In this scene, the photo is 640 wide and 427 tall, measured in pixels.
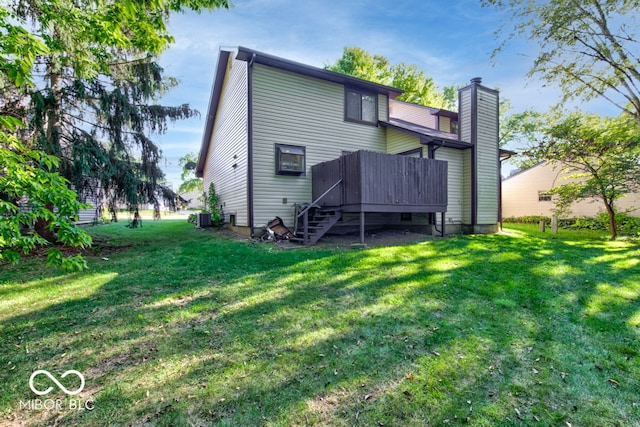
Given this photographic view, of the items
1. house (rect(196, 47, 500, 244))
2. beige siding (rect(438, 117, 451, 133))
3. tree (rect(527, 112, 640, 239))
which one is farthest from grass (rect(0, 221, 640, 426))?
beige siding (rect(438, 117, 451, 133))

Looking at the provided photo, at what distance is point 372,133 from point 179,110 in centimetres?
702

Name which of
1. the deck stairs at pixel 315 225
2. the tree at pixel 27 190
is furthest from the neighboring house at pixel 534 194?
the tree at pixel 27 190

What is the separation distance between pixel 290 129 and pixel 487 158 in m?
7.81

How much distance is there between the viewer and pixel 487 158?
37.7ft

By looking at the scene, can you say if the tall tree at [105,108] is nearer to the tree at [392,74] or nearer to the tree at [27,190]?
the tree at [27,190]

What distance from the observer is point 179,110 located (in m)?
9.56

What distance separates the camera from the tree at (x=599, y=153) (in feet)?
34.3

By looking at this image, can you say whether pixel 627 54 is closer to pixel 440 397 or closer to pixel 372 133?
pixel 372 133

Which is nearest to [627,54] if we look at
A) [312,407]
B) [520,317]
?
[520,317]

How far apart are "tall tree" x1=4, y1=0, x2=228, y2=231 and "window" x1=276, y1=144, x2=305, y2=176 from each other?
3.34 m

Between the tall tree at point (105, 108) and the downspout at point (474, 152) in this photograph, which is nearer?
the tall tree at point (105, 108)

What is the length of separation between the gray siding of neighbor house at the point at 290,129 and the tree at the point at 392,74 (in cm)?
1575

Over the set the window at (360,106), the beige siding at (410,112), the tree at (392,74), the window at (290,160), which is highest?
the tree at (392,74)

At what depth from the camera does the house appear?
8852 millimetres
